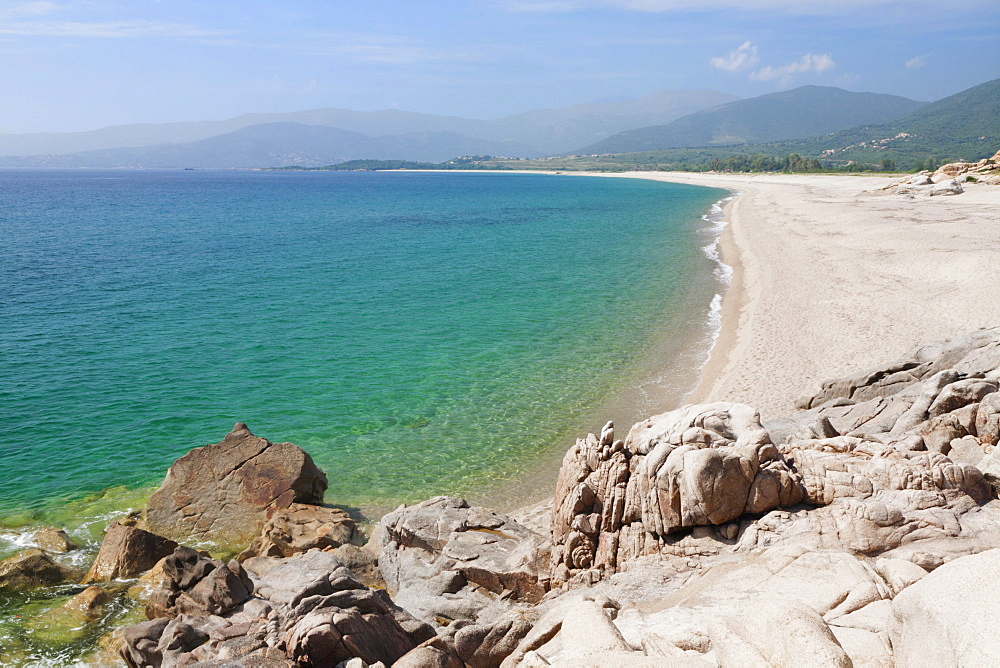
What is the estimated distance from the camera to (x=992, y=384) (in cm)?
1256

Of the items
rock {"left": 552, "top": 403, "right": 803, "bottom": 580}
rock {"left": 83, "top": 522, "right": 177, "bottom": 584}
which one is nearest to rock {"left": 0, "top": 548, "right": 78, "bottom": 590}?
rock {"left": 83, "top": 522, "right": 177, "bottom": 584}

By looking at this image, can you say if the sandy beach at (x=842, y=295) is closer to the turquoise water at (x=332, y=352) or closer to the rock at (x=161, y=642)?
the turquoise water at (x=332, y=352)

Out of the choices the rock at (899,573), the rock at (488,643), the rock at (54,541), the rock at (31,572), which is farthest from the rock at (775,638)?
the rock at (54,541)

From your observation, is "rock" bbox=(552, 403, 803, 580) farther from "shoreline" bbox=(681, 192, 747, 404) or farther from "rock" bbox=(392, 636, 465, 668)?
"shoreline" bbox=(681, 192, 747, 404)

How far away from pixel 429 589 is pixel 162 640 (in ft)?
13.6

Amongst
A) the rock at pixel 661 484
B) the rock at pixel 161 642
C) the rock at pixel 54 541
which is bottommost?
the rock at pixel 54 541

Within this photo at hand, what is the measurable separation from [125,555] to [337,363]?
13723mm

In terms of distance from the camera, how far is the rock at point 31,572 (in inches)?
504

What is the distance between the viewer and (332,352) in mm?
27938

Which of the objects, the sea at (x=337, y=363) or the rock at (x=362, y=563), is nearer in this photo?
the rock at (x=362, y=563)

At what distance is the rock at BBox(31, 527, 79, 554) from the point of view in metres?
14.3

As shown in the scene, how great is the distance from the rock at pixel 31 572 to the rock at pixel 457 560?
6.43 metres

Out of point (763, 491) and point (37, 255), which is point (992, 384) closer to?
point (763, 491)

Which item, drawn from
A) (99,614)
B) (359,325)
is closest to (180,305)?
(359,325)
